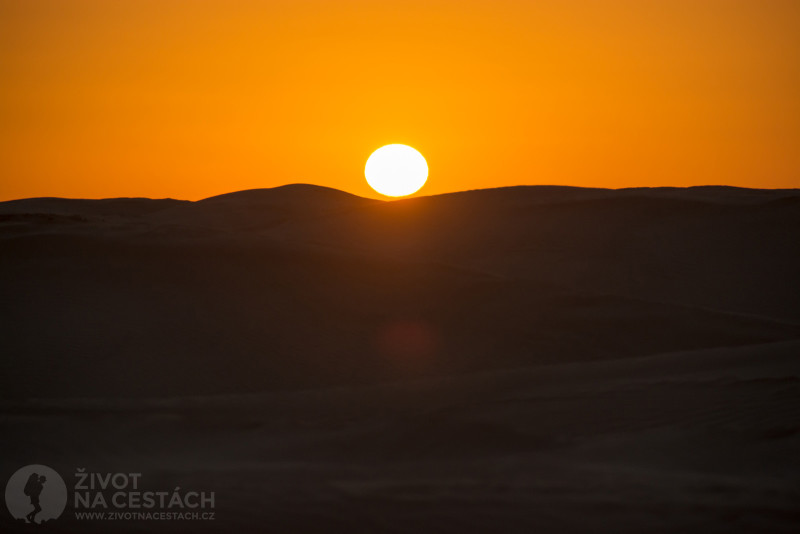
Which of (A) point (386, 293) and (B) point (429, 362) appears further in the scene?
(A) point (386, 293)

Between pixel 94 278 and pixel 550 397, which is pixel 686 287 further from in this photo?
pixel 94 278

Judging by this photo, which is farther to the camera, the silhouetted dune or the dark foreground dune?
the silhouetted dune

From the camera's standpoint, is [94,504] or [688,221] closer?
[94,504]

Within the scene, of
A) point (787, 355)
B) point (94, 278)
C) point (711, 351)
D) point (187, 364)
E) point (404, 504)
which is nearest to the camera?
point (404, 504)

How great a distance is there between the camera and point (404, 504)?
276 centimetres

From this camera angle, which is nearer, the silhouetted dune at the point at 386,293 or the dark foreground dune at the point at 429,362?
the dark foreground dune at the point at 429,362

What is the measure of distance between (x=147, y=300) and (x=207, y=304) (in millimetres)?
440

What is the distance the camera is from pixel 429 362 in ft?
17.3

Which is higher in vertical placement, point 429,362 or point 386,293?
point 386,293

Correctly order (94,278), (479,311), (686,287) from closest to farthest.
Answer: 1. (479,311)
2. (94,278)
3. (686,287)

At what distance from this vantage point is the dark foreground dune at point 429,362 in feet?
9.25

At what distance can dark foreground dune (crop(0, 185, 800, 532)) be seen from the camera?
2.82 m

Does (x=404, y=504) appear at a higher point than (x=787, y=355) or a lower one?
lower

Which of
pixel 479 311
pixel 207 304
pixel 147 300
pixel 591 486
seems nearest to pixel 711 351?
pixel 479 311
